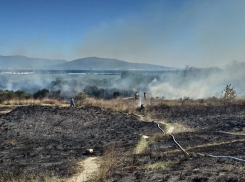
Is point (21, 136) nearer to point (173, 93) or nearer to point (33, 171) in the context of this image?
point (33, 171)

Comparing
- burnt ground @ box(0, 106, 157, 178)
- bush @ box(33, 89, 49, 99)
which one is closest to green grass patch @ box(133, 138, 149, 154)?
burnt ground @ box(0, 106, 157, 178)

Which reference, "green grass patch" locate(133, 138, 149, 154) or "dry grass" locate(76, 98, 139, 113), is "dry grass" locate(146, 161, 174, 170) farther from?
"dry grass" locate(76, 98, 139, 113)

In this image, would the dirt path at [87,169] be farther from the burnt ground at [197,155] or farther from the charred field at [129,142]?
the burnt ground at [197,155]

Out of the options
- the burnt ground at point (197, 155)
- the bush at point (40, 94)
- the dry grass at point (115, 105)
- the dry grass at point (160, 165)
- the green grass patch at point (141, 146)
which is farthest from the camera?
the bush at point (40, 94)

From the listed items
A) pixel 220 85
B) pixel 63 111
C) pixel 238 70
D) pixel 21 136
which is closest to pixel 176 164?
pixel 21 136

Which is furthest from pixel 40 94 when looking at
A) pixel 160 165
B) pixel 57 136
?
pixel 160 165

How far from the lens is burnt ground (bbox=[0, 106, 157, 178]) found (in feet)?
28.7

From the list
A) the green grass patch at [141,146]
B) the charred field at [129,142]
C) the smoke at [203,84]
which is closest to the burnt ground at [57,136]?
the charred field at [129,142]

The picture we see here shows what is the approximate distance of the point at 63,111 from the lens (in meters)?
20.3

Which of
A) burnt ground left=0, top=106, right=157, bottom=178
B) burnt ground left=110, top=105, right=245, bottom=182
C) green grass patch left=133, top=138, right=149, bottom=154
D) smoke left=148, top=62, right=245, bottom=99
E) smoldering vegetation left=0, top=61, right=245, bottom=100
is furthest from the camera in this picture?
smoke left=148, top=62, right=245, bottom=99

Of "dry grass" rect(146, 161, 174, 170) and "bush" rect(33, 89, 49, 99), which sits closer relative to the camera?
"dry grass" rect(146, 161, 174, 170)

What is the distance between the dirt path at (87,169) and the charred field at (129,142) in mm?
222

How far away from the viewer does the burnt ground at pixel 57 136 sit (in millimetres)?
8734

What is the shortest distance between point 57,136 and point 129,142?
14.4 feet
